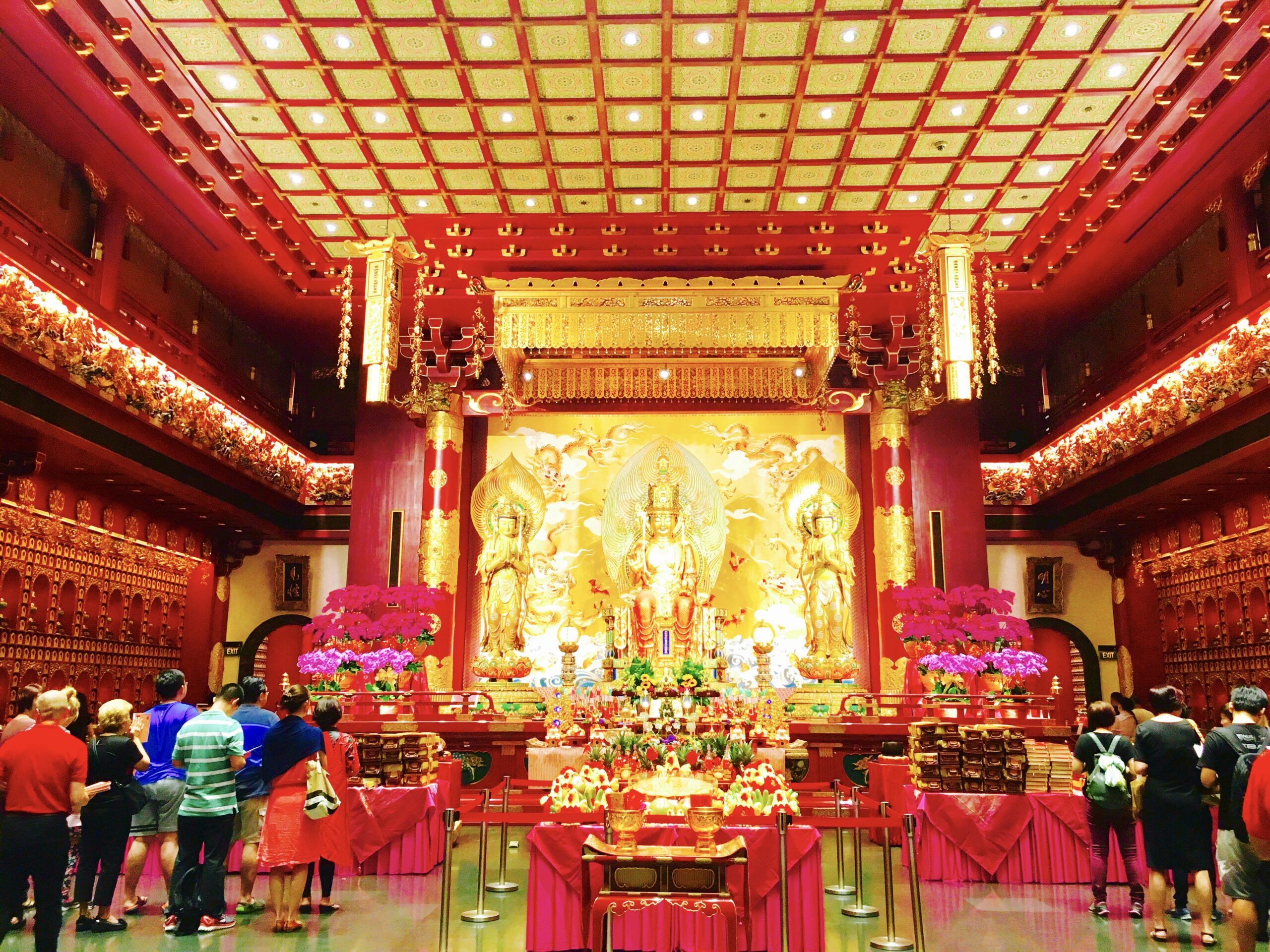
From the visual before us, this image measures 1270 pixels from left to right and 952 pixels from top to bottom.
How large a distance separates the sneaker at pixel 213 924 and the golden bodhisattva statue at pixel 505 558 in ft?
19.5

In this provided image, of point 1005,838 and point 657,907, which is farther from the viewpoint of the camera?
point 1005,838

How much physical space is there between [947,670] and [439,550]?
18.0 feet

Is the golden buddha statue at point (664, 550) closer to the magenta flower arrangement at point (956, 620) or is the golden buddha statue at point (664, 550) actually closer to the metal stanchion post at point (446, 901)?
the magenta flower arrangement at point (956, 620)

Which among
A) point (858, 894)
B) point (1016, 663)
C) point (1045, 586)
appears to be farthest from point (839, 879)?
point (1045, 586)

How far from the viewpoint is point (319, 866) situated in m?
4.85

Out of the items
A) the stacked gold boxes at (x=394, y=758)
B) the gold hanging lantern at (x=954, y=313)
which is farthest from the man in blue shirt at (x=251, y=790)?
the gold hanging lantern at (x=954, y=313)

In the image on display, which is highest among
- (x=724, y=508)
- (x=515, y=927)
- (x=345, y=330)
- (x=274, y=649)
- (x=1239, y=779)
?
(x=345, y=330)

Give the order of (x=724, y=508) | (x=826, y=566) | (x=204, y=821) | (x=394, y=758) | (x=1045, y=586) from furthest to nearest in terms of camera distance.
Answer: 1. (x=1045, y=586)
2. (x=724, y=508)
3. (x=826, y=566)
4. (x=394, y=758)
5. (x=204, y=821)

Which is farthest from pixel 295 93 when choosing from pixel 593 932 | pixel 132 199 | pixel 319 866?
pixel 593 932

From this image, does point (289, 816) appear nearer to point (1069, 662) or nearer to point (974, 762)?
point (974, 762)

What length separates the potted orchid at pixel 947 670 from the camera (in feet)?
26.3

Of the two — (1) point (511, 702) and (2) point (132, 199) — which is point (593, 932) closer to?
(1) point (511, 702)

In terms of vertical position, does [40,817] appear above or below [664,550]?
below

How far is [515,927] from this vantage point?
4531mm
